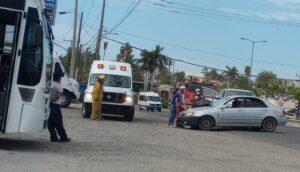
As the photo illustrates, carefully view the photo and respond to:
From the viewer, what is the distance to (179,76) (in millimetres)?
144750

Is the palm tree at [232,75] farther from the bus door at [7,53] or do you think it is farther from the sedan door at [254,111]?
the bus door at [7,53]

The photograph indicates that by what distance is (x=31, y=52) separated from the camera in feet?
41.3

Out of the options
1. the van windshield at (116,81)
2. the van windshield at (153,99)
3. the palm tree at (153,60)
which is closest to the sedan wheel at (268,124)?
the van windshield at (116,81)

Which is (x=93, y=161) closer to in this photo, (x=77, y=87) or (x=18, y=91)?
(x=18, y=91)

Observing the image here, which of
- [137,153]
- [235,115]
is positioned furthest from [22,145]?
[235,115]

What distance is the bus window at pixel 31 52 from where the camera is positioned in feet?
40.8

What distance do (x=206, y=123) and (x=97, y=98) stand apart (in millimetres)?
4587

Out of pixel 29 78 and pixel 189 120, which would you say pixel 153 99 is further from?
pixel 29 78

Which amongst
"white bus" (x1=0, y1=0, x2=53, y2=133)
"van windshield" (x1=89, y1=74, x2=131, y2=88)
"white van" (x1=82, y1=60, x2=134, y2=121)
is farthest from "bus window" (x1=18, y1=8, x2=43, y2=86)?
"van windshield" (x1=89, y1=74, x2=131, y2=88)

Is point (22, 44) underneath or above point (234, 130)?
above

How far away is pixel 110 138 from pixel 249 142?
16.2 feet

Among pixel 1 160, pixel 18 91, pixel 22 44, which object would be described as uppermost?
pixel 22 44

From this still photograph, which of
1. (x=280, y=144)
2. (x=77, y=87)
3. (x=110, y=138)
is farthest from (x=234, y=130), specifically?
(x=77, y=87)

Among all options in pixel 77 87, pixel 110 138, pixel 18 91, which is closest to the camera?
pixel 18 91
